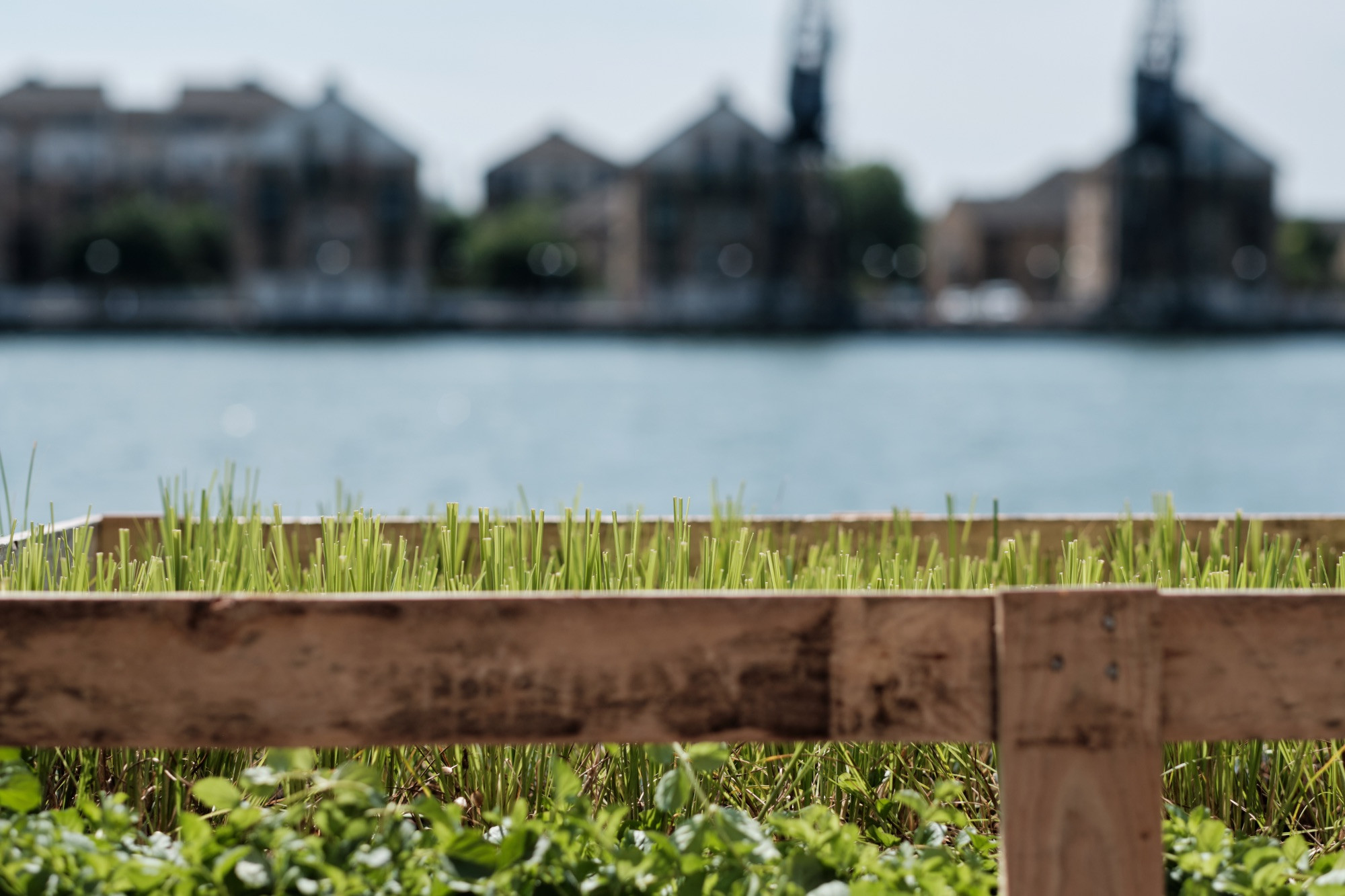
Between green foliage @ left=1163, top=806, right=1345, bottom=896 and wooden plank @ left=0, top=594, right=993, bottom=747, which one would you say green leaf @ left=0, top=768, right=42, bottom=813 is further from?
green foliage @ left=1163, top=806, right=1345, bottom=896

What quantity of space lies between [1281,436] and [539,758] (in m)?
18.4

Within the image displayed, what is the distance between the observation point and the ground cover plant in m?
2.74

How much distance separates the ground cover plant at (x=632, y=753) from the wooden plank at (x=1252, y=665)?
581 mm

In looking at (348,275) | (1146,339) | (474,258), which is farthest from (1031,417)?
(474,258)

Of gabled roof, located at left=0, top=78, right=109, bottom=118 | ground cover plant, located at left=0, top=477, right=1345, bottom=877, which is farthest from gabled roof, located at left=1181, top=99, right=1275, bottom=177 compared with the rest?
ground cover plant, located at left=0, top=477, right=1345, bottom=877

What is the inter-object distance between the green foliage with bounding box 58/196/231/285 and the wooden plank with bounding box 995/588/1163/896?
5770cm

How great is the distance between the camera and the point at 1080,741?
193cm

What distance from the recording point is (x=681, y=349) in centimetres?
4031

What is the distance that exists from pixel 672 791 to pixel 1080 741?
634mm

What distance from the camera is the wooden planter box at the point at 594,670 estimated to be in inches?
77.5

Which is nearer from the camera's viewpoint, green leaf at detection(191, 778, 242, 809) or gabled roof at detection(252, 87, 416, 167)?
green leaf at detection(191, 778, 242, 809)

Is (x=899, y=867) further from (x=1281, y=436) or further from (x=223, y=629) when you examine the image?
(x=1281, y=436)

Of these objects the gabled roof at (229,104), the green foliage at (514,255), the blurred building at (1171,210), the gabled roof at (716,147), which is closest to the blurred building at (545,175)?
the gabled roof at (229,104)

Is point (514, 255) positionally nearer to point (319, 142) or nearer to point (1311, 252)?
point (319, 142)
